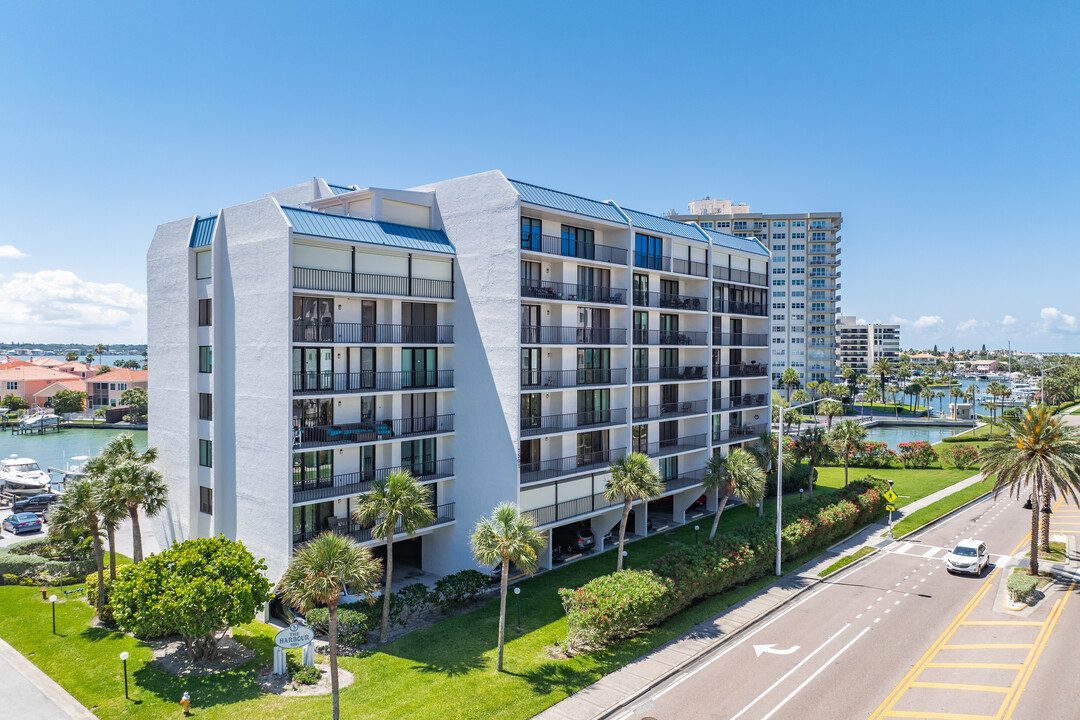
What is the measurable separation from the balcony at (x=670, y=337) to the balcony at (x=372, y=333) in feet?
42.1

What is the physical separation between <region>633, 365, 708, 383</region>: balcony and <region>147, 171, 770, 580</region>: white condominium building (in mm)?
720

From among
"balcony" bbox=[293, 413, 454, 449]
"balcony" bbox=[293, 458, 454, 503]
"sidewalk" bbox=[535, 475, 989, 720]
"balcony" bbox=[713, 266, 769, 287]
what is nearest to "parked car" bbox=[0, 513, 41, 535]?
"balcony" bbox=[293, 458, 454, 503]

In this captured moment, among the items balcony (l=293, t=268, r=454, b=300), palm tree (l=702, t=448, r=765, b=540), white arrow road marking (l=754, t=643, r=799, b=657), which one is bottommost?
white arrow road marking (l=754, t=643, r=799, b=657)

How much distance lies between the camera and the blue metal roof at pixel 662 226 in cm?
4222

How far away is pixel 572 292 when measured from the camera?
38375mm

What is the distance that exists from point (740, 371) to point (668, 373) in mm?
9147

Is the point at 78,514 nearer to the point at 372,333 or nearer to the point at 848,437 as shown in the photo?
the point at 372,333

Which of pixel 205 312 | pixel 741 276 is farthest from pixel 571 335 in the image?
pixel 741 276

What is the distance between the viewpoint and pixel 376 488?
27828 millimetres

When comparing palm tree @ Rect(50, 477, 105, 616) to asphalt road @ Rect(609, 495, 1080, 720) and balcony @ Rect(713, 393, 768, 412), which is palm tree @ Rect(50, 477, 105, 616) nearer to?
asphalt road @ Rect(609, 495, 1080, 720)

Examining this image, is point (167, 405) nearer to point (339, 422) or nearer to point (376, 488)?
point (339, 422)

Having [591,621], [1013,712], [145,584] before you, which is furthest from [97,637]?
[1013,712]

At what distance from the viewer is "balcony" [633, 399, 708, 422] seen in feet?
144

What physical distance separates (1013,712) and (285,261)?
31564mm
